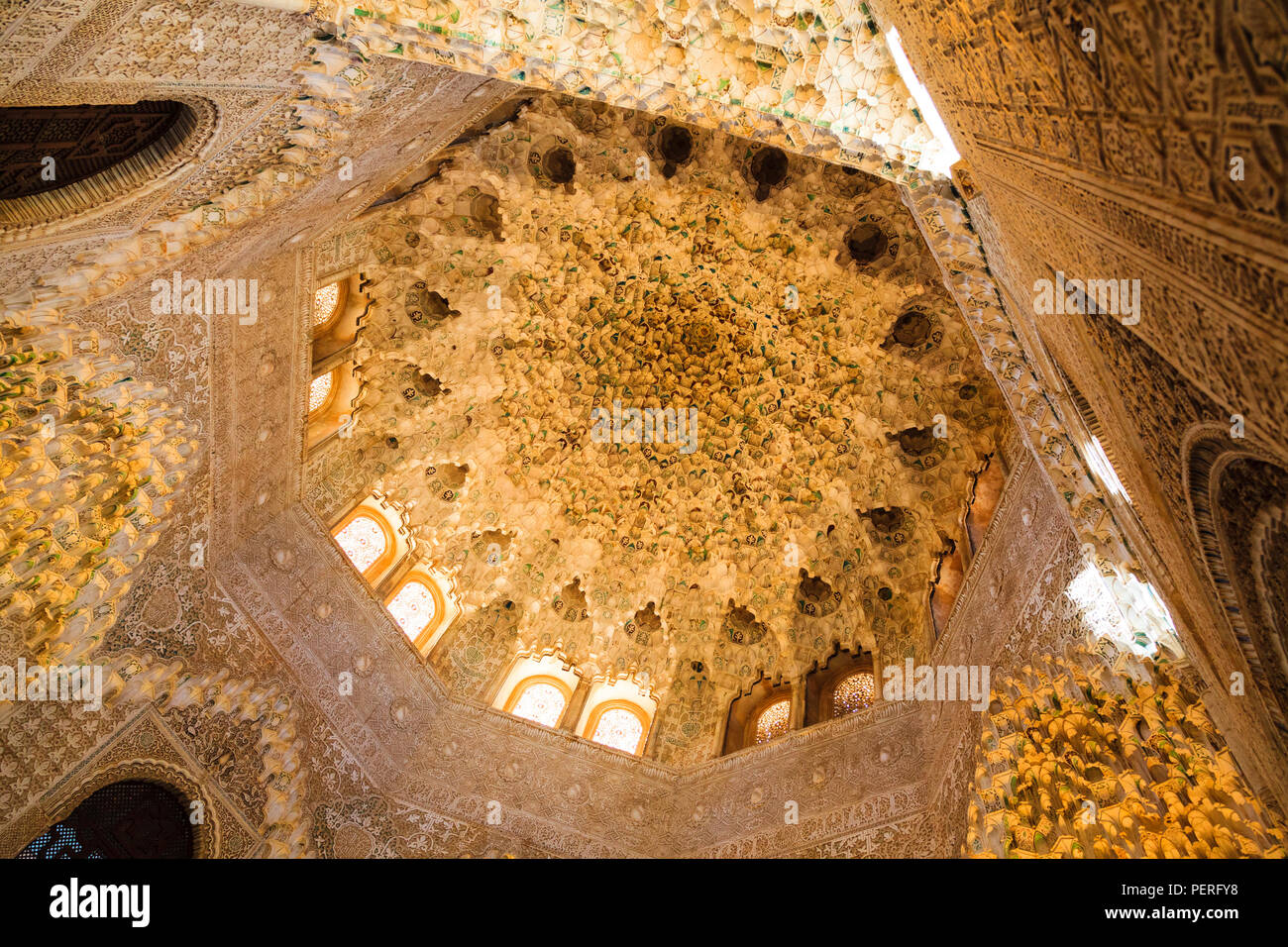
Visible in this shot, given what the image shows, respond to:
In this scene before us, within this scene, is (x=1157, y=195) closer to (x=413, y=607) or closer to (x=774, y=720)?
(x=774, y=720)

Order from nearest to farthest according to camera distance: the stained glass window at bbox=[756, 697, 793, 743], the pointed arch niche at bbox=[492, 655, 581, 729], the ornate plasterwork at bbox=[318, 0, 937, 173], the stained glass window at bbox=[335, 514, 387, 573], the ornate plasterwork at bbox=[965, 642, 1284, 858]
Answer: the ornate plasterwork at bbox=[965, 642, 1284, 858] < the ornate plasterwork at bbox=[318, 0, 937, 173] < the stained glass window at bbox=[335, 514, 387, 573] < the stained glass window at bbox=[756, 697, 793, 743] < the pointed arch niche at bbox=[492, 655, 581, 729]

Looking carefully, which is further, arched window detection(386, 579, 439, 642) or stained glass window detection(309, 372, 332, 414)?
arched window detection(386, 579, 439, 642)

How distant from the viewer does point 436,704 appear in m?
7.34

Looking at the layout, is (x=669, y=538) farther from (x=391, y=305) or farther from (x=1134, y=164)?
(x=1134, y=164)

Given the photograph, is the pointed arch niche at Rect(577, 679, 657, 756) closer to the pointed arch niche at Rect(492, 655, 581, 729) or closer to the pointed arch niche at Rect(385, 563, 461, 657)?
the pointed arch niche at Rect(492, 655, 581, 729)

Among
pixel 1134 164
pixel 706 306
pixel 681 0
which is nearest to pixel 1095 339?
pixel 1134 164

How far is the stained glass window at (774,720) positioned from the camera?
7570 millimetres

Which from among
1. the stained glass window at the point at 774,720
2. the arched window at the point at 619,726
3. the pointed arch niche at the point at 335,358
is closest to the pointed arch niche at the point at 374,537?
the pointed arch niche at the point at 335,358

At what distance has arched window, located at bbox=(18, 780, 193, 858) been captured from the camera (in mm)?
4980

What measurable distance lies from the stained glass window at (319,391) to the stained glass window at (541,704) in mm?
3467

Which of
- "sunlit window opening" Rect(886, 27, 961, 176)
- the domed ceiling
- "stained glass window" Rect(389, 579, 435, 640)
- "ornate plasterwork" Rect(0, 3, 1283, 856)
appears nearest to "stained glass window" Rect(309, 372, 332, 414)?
the domed ceiling

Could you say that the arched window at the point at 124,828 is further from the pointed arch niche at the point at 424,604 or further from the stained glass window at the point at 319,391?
the stained glass window at the point at 319,391

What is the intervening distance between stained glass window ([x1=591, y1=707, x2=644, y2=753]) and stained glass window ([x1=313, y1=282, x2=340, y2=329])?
4.71 m

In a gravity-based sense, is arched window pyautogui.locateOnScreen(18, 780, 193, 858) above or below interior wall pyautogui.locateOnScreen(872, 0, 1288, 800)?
below
